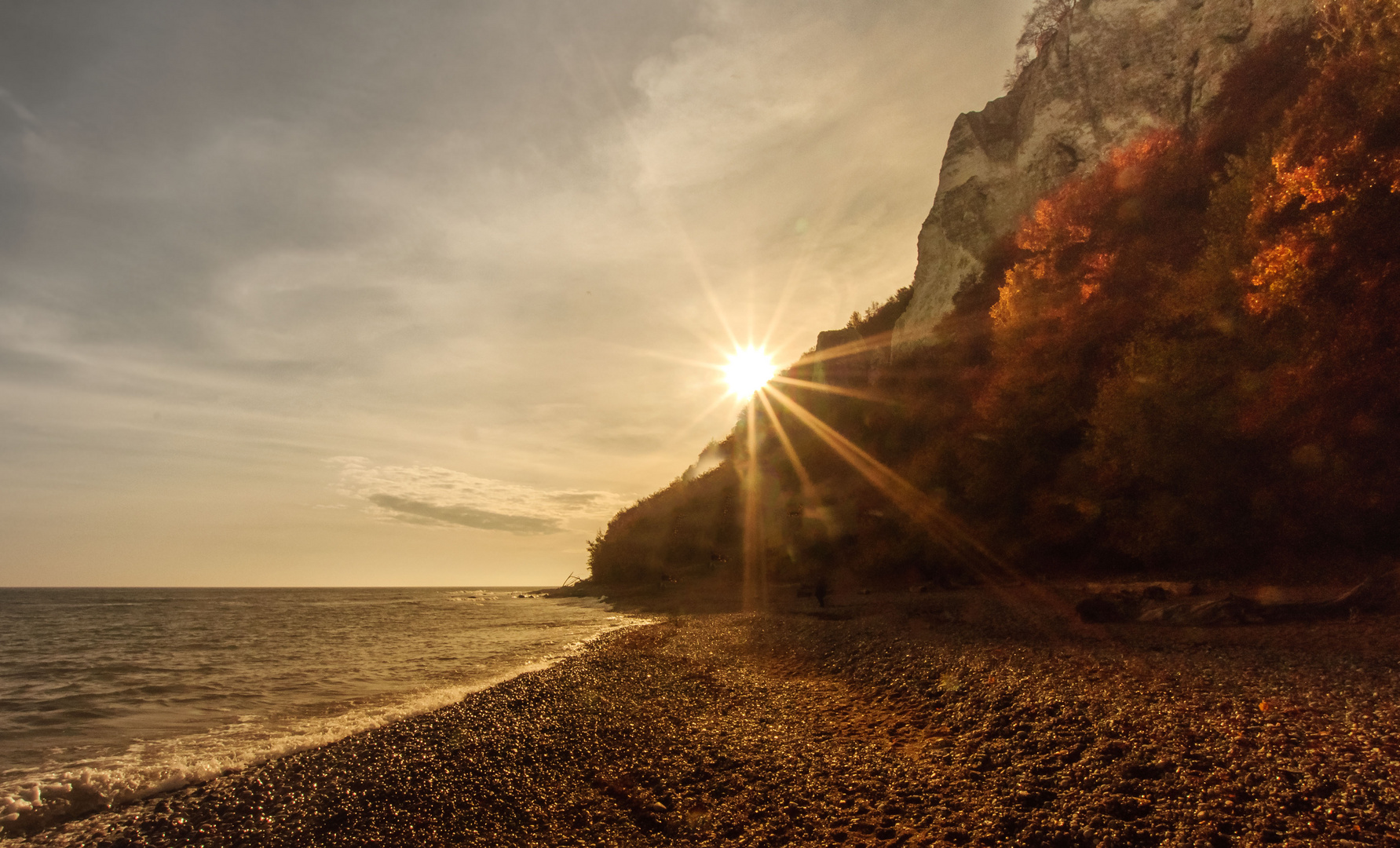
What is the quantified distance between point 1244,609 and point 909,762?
11.0 meters

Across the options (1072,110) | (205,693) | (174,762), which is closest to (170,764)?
(174,762)

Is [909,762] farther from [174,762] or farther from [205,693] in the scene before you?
[205,693]

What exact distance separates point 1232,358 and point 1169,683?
1355 centimetres

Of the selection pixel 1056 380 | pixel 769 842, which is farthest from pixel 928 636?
pixel 1056 380

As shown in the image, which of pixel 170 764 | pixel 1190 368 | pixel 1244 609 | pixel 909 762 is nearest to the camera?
pixel 909 762

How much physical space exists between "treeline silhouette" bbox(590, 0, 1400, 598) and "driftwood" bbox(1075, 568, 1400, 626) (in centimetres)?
407

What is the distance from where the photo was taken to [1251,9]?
28.4m

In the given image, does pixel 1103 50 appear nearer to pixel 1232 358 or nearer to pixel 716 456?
pixel 1232 358

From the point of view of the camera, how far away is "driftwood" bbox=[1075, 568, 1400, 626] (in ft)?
42.1

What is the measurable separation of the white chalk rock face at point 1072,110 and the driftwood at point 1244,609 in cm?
2563

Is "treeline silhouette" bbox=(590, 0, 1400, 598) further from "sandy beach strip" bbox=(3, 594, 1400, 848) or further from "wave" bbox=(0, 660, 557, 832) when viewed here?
"wave" bbox=(0, 660, 557, 832)

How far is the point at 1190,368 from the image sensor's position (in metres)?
19.0

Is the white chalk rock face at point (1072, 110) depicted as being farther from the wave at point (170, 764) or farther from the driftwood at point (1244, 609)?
the wave at point (170, 764)

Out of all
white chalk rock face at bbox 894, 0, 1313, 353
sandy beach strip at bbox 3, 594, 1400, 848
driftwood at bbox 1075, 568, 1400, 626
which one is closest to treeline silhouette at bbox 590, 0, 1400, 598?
white chalk rock face at bbox 894, 0, 1313, 353
